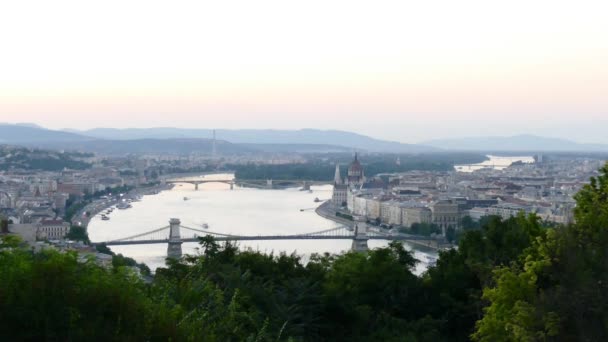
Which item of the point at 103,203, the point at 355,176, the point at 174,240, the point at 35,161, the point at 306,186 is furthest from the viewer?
the point at 35,161

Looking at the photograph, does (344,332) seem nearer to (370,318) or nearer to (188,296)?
(370,318)

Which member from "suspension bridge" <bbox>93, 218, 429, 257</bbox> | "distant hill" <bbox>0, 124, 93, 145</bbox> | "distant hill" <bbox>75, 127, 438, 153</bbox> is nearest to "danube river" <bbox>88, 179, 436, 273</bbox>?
"suspension bridge" <bbox>93, 218, 429, 257</bbox>

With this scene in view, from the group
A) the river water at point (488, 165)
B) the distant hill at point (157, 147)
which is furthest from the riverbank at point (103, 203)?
the distant hill at point (157, 147)

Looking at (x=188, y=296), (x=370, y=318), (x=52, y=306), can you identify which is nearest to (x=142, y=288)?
(x=188, y=296)

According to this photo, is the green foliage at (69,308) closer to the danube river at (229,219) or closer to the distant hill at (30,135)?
the danube river at (229,219)

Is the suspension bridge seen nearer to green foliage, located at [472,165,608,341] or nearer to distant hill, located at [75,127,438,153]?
green foliage, located at [472,165,608,341]

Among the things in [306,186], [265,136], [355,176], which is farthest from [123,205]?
[265,136]

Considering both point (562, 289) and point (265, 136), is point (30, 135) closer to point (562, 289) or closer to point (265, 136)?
point (265, 136)
